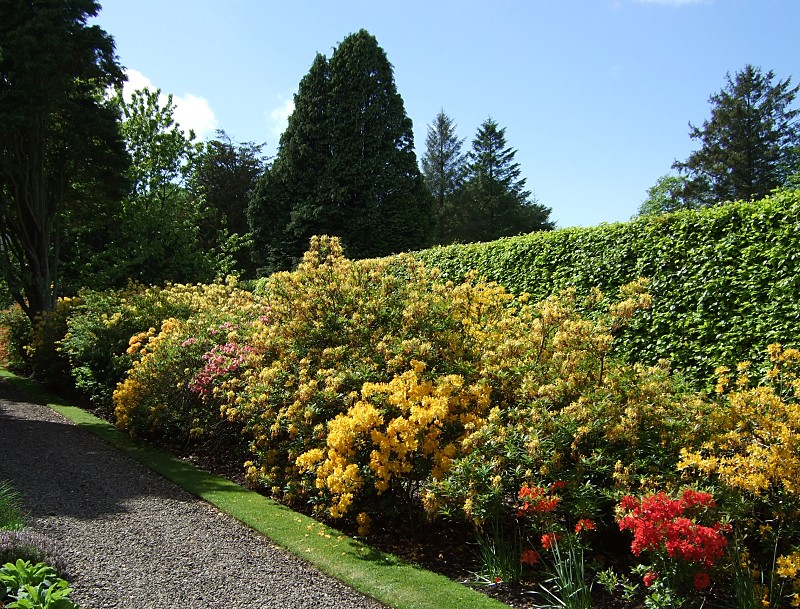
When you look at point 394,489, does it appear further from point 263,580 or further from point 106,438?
point 106,438

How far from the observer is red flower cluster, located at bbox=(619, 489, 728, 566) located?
2.87 metres

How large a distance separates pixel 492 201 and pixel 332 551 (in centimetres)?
3073

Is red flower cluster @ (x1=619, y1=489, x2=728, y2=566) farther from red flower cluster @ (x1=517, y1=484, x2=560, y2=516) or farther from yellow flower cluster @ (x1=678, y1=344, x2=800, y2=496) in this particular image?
red flower cluster @ (x1=517, y1=484, x2=560, y2=516)

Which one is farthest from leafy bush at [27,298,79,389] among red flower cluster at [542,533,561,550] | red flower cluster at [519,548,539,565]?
red flower cluster at [542,533,561,550]

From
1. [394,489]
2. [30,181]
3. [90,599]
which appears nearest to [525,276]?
[394,489]

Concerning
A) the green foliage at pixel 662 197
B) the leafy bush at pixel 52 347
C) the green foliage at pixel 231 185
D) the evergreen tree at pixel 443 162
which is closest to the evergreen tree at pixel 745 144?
the green foliage at pixel 662 197

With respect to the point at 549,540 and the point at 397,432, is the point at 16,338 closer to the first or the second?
the point at 397,432

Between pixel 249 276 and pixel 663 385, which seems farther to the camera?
pixel 249 276

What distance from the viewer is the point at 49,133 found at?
42.5 feet

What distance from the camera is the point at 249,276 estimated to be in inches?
1056

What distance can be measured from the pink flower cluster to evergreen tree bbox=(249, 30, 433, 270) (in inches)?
576

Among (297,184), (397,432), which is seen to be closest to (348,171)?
(297,184)

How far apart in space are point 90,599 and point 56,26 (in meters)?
12.3

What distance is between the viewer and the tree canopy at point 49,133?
36.4 ft
